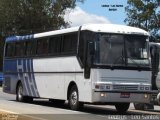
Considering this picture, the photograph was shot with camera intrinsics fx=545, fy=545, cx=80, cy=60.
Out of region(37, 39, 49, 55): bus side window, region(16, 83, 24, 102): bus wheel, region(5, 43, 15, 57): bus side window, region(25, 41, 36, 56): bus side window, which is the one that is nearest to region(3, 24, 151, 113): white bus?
region(37, 39, 49, 55): bus side window

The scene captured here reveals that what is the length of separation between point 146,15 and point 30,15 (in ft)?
81.3

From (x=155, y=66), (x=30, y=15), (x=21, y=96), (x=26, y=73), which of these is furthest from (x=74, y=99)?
(x=30, y=15)

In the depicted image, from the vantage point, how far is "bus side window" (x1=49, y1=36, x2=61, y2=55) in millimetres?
23297

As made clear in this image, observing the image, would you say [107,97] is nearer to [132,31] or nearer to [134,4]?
[132,31]

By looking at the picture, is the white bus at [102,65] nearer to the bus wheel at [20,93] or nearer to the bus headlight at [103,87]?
the bus headlight at [103,87]

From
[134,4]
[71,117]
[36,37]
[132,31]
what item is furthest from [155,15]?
[71,117]

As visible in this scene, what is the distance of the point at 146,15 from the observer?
40.5m

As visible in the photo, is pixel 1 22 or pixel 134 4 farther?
pixel 1 22

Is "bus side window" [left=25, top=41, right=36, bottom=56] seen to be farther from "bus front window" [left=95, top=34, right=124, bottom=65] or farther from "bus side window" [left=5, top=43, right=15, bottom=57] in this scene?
"bus front window" [left=95, top=34, right=124, bottom=65]

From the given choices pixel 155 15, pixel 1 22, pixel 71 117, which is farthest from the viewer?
pixel 1 22

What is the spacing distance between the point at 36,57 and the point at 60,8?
3900cm

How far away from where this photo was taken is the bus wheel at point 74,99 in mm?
21312

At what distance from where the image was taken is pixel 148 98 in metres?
20.6

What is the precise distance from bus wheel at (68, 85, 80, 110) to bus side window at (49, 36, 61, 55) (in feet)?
7.04
